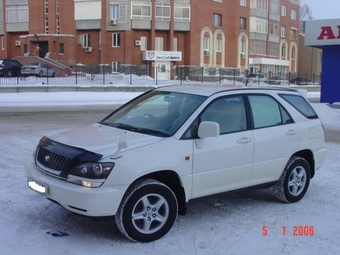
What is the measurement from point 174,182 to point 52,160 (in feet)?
4.49

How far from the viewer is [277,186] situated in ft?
20.7

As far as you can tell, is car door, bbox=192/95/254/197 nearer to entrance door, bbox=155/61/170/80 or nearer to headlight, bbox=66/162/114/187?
headlight, bbox=66/162/114/187

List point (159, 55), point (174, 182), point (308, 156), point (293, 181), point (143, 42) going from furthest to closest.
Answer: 1. point (143, 42)
2. point (159, 55)
3. point (308, 156)
4. point (293, 181)
5. point (174, 182)

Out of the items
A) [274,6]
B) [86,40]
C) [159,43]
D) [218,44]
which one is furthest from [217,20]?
[86,40]

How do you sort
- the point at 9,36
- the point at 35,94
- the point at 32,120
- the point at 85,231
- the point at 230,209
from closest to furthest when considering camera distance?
the point at 85,231, the point at 230,209, the point at 32,120, the point at 35,94, the point at 9,36

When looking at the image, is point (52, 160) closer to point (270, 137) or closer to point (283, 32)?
point (270, 137)

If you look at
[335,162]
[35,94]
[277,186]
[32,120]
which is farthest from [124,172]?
[35,94]

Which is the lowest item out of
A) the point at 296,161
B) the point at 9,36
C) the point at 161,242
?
the point at 161,242

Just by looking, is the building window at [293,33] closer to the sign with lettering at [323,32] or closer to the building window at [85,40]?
the building window at [85,40]

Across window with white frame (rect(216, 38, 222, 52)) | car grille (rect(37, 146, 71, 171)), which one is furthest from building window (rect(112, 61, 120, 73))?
car grille (rect(37, 146, 71, 171))

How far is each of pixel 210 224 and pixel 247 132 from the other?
124cm

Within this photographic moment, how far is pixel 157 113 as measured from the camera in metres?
5.82

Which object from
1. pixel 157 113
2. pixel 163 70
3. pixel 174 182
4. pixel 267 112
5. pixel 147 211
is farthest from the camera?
pixel 163 70

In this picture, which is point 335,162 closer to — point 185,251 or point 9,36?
point 185,251
